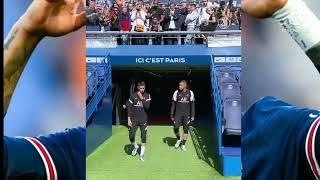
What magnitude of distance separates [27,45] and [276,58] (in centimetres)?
86

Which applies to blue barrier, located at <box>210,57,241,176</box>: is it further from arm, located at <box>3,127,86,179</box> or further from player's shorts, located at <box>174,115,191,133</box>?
arm, located at <box>3,127,86,179</box>

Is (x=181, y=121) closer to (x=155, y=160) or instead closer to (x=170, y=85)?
(x=170, y=85)

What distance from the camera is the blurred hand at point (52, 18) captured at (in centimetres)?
168

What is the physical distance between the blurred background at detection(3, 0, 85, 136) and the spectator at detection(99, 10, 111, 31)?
3.37m

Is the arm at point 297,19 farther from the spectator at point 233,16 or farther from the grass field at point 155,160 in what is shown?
the spectator at point 233,16

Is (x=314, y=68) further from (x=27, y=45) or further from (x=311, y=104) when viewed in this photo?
(x=27, y=45)

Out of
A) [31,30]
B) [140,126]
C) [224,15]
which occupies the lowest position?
[140,126]

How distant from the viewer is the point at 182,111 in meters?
4.09

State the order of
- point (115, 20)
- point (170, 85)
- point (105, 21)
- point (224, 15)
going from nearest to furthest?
point (170, 85), point (224, 15), point (105, 21), point (115, 20)

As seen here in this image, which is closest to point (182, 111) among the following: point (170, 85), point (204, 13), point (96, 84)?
point (170, 85)


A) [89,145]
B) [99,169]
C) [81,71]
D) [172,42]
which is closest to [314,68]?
[81,71]

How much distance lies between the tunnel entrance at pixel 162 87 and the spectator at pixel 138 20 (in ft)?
2.53

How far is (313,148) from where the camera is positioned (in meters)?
1.67

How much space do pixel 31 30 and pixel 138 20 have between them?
406cm
